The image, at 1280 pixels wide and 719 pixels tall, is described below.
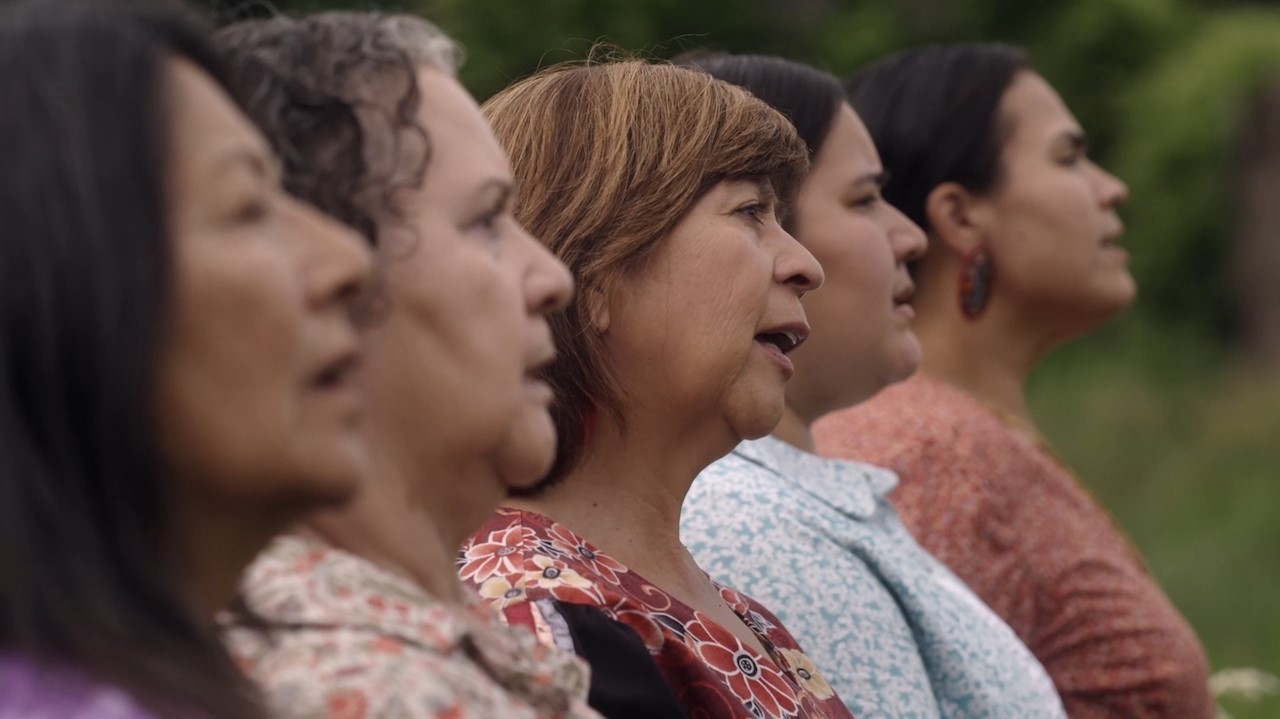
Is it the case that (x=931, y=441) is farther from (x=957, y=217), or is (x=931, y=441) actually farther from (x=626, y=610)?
(x=626, y=610)

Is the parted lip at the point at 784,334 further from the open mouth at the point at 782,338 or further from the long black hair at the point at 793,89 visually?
the long black hair at the point at 793,89

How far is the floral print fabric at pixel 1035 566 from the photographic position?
3.51 m

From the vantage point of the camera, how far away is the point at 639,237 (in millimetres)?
2375

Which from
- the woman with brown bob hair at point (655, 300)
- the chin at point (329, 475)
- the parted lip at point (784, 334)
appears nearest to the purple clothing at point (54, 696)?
the chin at point (329, 475)

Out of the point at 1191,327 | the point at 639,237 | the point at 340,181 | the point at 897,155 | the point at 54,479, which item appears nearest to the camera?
the point at 54,479

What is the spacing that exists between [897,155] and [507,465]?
2341mm

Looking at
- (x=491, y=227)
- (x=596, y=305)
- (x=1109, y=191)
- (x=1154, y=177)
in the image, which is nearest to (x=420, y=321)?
(x=491, y=227)

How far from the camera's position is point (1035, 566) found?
11.7 ft

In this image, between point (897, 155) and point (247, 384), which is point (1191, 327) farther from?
point (247, 384)

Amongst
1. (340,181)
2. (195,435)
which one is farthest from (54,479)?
(340,181)

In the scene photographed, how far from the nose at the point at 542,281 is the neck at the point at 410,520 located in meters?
0.17

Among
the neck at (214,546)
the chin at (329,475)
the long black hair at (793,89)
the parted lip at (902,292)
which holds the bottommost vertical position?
the parted lip at (902,292)

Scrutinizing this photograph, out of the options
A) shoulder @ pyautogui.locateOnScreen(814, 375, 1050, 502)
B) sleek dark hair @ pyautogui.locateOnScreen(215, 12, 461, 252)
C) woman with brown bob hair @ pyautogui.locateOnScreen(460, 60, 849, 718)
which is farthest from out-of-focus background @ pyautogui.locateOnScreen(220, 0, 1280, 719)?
sleek dark hair @ pyautogui.locateOnScreen(215, 12, 461, 252)

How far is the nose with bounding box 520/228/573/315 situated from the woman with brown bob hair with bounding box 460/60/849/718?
0.57 meters
